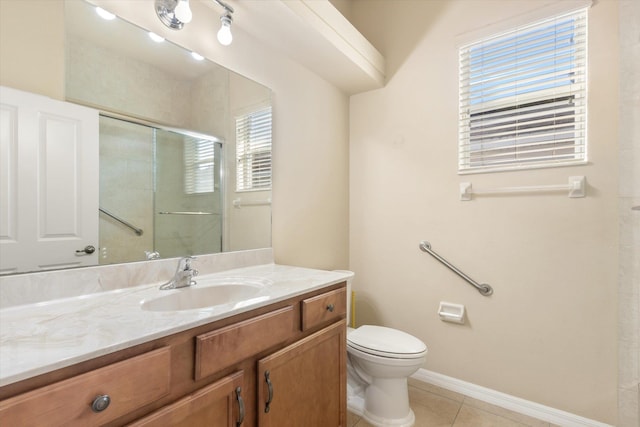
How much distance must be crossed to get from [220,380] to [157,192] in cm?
84

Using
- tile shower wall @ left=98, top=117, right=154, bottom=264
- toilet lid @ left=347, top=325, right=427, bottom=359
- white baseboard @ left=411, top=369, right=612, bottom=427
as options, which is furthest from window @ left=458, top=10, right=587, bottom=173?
tile shower wall @ left=98, top=117, right=154, bottom=264

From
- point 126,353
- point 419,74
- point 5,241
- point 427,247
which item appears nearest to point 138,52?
point 5,241

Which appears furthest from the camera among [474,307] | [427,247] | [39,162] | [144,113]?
[427,247]

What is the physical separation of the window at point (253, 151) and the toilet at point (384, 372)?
1083mm

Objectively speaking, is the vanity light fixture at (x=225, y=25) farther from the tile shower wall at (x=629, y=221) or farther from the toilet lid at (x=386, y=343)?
the tile shower wall at (x=629, y=221)

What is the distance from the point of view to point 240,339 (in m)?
0.96

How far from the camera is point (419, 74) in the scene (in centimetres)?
219

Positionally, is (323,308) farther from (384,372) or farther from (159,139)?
(159,139)

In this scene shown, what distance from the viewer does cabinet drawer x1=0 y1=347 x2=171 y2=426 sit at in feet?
1.82

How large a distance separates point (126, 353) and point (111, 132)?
0.89 m

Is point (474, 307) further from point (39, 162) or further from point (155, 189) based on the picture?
point (39, 162)

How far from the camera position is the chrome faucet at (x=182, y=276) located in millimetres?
1211

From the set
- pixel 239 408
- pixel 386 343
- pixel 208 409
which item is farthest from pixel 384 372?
pixel 208 409

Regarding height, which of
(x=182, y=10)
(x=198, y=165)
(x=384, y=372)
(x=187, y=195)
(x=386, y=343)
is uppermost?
(x=182, y=10)
